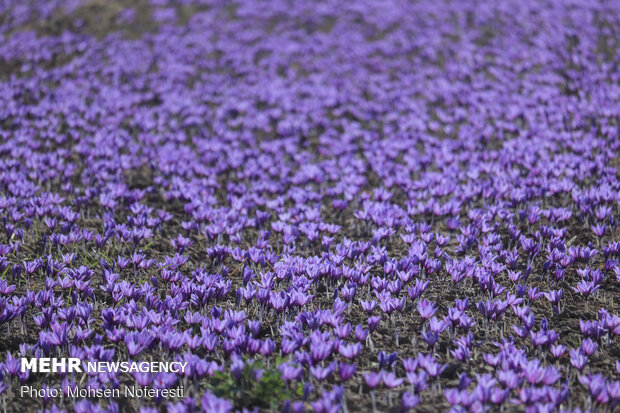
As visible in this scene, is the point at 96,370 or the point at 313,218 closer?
the point at 96,370

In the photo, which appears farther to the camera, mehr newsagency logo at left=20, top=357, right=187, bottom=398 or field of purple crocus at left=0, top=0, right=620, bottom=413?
field of purple crocus at left=0, top=0, right=620, bottom=413

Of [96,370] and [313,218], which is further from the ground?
[96,370]

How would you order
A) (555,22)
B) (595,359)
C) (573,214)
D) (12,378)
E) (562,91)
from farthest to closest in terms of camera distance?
→ (555,22) → (562,91) → (573,214) → (595,359) → (12,378)

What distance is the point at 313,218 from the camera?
269 inches

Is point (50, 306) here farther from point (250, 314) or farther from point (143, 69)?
point (143, 69)

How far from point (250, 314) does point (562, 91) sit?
9.98 metres

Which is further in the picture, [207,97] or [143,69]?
[143,69]

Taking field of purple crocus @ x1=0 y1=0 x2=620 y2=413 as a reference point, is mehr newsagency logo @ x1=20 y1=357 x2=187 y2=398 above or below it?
above

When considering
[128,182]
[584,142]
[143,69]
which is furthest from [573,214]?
[143,69]

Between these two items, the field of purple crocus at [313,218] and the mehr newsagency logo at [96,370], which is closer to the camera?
the mehr newsagency logo at [96,370]

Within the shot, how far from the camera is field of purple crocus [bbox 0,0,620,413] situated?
406 centimetres

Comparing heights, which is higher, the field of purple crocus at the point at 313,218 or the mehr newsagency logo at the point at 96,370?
the mehr newsagency logo at the point at 96,370

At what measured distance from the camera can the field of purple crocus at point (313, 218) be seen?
13.3ft

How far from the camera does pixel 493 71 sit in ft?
43.1
